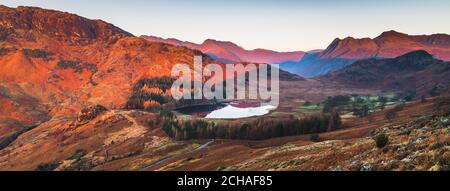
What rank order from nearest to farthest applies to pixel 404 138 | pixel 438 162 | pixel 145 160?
pixel 438 162 → pixel 404 138 → pixel 145 160

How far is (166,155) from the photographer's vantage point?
18012 cm

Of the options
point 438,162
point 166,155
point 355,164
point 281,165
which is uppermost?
point 438,162

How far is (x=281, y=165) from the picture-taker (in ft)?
207

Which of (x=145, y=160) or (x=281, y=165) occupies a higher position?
(x=281, y=165)

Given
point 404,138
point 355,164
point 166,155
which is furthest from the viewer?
point 166,155

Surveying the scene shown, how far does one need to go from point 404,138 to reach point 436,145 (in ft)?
58.5
